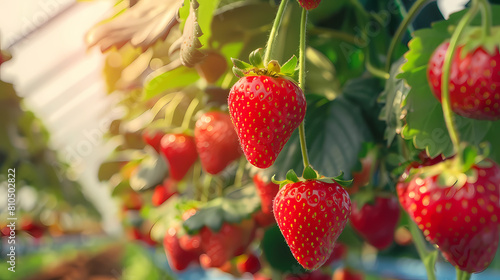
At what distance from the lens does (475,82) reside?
1.16ft

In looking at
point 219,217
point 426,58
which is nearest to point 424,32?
point 426,58

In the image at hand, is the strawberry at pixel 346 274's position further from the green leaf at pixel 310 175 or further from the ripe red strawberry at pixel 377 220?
the green leaf at pixel 310 175

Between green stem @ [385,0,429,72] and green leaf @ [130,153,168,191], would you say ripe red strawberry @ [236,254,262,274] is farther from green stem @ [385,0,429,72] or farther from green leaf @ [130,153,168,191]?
green stem @ [385,0,429,72]

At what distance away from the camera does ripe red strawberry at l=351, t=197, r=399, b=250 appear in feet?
2.27

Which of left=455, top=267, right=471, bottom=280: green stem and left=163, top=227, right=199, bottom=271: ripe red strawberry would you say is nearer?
left=455, top=267, right=471, bottom=280: green stem

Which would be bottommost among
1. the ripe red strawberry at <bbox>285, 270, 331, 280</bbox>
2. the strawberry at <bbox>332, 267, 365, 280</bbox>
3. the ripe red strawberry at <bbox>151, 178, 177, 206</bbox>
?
the strawberry at <bbox>332, 267, 365, 280</bbox>

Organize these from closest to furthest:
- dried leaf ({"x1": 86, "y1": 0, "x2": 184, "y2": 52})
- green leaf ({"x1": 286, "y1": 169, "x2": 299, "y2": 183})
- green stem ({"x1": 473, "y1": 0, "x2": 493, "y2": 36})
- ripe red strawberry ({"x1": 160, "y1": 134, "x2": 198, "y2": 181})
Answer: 1. green stem ({"x1": 473, "y1": 0, "x2": 493, "y2": 36})
2. green leaf ({"x1": 286, "y1": 169, "x2": 299, "y2": 183})
3. dried leaf ({"x1": 86, "y1": 0, "x2": 184, "y2": 52})
4. ripe red strawberry ({"x1": 160, "y1": 134, "x2": 198, "y2": 181})

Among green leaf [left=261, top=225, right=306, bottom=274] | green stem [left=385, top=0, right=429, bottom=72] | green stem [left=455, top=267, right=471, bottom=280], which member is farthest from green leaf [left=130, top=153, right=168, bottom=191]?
green stem [left=455, top=267, right=471, bottom=280]

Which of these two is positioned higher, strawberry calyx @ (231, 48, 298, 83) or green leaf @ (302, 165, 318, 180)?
strawberry calyx @ (231, 48, 298, 83)

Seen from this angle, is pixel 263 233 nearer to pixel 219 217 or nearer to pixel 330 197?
pixel 219 217

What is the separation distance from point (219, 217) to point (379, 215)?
8.5 inches

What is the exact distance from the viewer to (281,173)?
1.85 ft

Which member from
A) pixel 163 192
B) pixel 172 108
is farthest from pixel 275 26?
pixel 163 192

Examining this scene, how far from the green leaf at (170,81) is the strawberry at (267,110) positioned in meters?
0.35
